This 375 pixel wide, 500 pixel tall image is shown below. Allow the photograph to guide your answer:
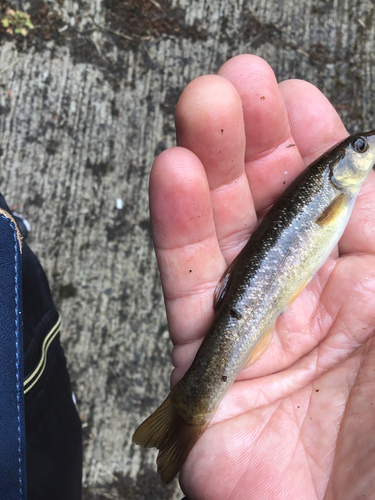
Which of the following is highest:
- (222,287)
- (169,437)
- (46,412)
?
(222,287)

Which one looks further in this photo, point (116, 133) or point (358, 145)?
point (116, 133)

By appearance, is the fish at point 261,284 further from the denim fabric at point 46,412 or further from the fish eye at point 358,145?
the denim fabric at point 46,412

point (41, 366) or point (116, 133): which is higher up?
point (116, 133)

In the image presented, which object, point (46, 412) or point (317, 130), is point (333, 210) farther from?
point (46, 412)

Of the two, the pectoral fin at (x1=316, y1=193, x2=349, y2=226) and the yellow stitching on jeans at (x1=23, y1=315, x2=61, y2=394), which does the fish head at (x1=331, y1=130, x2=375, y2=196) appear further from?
the yellow stitching on jeans at (x1=23, y1=315, x2=61, y2=394)

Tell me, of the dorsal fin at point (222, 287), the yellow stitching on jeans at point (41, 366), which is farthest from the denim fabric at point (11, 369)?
the dorsal fin at point (222, 287)

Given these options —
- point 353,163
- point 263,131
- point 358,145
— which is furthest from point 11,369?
point 358,145
